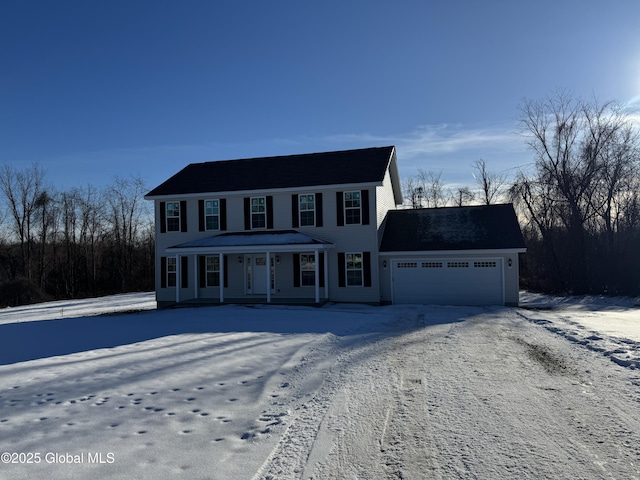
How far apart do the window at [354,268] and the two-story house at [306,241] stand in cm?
4

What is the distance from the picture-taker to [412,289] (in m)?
18.1

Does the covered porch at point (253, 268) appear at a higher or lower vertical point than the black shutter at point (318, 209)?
lower

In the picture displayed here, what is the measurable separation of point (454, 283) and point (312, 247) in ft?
19.9

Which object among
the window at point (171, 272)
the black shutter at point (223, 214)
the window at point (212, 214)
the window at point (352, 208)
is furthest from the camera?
the window at point (171, 272)

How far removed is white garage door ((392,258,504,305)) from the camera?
690 inches

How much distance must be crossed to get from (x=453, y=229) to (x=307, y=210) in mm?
6480

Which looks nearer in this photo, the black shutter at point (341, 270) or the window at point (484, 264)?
the window at point (484, 264)

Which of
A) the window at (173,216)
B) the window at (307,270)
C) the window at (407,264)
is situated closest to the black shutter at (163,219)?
the window at (173,216)

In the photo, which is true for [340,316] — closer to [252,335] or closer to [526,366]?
[252,335]

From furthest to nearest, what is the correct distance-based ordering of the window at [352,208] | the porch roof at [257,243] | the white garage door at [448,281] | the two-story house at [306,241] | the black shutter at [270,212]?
the black shutter at [270,212]
the window at [352,208]
the two-story house at [306,241]
the white garage door at [448,281]
the porch roof at [257,243]

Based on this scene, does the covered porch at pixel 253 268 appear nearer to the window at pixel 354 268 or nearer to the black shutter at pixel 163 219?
the window at pixel 354 268

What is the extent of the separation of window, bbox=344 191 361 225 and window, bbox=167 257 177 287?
8394mm

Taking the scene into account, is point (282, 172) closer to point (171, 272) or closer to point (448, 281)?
point (171, 272)

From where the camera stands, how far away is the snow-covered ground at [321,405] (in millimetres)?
3836
